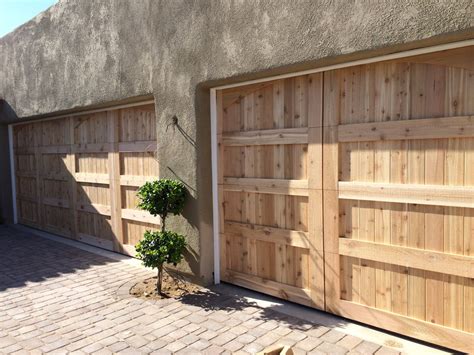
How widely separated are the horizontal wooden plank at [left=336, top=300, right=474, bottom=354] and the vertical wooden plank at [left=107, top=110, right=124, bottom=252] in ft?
12.5

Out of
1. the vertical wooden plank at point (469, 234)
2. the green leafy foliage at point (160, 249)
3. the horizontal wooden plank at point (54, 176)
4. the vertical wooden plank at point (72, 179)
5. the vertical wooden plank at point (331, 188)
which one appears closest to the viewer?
the vertical wooden plank at point (469, 234)

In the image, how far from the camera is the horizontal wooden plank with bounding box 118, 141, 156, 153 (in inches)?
230

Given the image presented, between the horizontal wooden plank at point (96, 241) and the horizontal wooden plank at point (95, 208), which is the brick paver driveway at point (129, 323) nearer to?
the horizontal wooden plank at point (96, 241)

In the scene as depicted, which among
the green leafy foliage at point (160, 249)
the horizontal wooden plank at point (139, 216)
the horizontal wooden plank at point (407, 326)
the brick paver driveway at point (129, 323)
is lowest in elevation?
the brick paver driveway at point (129, 323)

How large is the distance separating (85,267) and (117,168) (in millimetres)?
1564

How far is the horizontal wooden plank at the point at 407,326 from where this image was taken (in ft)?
10.4

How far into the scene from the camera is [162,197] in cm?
468

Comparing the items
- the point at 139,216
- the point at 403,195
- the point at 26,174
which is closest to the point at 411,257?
the point at 403,195

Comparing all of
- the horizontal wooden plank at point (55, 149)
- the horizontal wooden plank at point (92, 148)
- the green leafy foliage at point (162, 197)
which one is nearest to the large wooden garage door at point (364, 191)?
the green leafy foliage at point (162, 197)

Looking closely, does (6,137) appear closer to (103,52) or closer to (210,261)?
(103,52)

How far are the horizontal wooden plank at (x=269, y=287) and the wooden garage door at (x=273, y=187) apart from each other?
10mm

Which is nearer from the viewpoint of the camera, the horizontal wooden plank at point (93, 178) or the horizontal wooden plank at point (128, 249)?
the horizontal wooden plank at point (128, 249)

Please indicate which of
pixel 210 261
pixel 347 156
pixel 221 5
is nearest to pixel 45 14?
pixel 221 5

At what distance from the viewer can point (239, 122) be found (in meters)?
4.66
